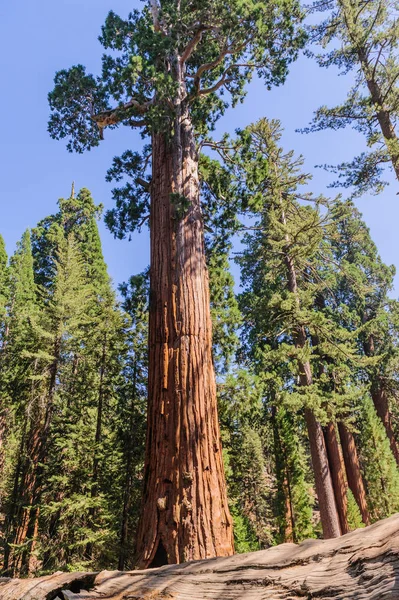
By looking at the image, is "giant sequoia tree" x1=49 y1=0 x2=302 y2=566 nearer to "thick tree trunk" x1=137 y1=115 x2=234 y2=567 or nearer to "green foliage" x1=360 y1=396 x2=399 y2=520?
"thick tree trunk" x1=137 y1=115 x2=234 y2=567

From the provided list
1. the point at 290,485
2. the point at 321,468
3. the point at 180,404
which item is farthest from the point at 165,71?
the point at 290,485

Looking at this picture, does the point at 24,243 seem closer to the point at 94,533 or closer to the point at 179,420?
the point at 94,533

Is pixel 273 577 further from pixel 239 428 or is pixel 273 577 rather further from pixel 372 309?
pixel 372 309

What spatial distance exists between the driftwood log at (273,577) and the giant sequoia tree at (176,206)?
1.54m

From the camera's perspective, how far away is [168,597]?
51.5 inches

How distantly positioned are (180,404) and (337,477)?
651 inches

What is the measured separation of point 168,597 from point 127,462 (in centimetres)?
1144

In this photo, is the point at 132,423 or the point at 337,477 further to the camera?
the point at 337,477

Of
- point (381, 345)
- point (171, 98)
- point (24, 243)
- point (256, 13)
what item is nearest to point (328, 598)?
point (171, 98)

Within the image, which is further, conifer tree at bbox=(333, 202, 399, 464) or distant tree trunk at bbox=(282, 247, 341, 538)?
conifer tree at bbox=(333, 202, 399, 464)

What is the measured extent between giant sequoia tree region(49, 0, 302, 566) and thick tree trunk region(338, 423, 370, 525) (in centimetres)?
1728

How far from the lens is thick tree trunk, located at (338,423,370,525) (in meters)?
18.6

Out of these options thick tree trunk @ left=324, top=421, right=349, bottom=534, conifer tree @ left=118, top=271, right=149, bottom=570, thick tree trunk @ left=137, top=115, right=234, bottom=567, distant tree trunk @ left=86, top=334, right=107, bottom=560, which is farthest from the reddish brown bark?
thick tree trunk @ left=137, top=115, right=234, bottom=567

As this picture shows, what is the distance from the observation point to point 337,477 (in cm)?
1695
